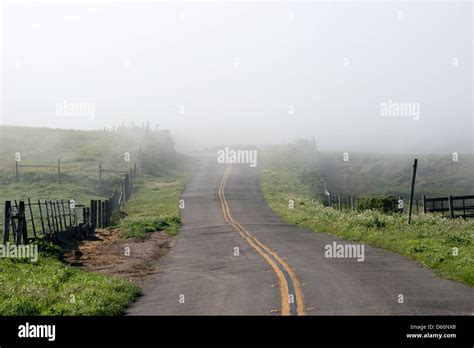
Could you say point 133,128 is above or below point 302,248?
above

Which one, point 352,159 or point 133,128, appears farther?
point 133,128

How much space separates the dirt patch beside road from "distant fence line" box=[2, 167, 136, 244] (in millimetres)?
681

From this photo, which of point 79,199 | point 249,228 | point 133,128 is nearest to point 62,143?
point 133,128

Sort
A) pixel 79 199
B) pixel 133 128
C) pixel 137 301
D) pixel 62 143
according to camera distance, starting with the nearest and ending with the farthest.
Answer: pixel 137 301 < pixel 79 199 < pixel 62 143 < pixel 133 128

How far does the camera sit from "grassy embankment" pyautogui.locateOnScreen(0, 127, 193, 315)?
1534 centimetres

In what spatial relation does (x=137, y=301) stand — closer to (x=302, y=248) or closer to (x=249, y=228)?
(x=302, y=248)

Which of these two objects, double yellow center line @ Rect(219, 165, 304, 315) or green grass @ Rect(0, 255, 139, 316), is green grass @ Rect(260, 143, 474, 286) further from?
green grass @ Rect(0, 255, 139, 316)

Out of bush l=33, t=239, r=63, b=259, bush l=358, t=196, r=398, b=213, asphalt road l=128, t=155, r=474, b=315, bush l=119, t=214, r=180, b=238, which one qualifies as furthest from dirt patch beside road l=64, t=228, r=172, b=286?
bush l=358, t=196, r=398, b=213

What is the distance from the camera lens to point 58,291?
1683 centimetres

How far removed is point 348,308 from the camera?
42.3 ft

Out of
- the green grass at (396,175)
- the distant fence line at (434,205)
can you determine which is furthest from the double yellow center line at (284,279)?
the green grass at (396,175)

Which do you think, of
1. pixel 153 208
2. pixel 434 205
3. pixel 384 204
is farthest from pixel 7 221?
pixel 434 205
